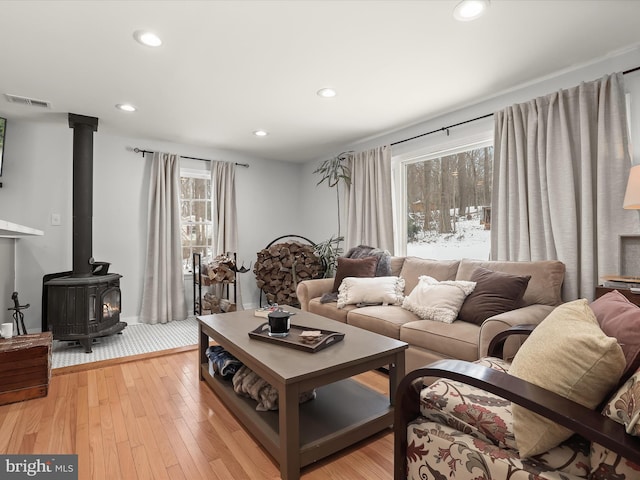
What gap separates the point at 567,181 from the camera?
96.9 inches

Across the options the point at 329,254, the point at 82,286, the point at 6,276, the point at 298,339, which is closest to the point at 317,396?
the point at 298,339

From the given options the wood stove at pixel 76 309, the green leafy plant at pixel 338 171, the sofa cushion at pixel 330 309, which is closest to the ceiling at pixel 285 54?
the green leafy plant at pixel 338 171

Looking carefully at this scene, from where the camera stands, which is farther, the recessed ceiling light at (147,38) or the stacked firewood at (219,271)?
the stacked firewood at (219,271)

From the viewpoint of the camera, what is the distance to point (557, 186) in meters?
2.52

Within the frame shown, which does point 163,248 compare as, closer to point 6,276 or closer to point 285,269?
point 6,276

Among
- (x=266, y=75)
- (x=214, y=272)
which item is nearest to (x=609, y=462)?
(x=266, y=75)

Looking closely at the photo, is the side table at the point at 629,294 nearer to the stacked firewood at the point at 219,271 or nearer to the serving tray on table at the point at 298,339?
the serving tray on table at the point at 298,339

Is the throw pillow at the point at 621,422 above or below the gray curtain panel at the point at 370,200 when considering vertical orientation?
below

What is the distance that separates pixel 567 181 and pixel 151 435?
126 inches

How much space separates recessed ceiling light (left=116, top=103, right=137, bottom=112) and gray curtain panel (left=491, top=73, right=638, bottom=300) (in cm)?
338

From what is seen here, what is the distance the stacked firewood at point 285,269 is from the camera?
4605 mm

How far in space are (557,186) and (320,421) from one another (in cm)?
239

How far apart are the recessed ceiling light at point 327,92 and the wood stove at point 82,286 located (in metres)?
2.38

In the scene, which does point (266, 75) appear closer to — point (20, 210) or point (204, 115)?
point (204, 115)
